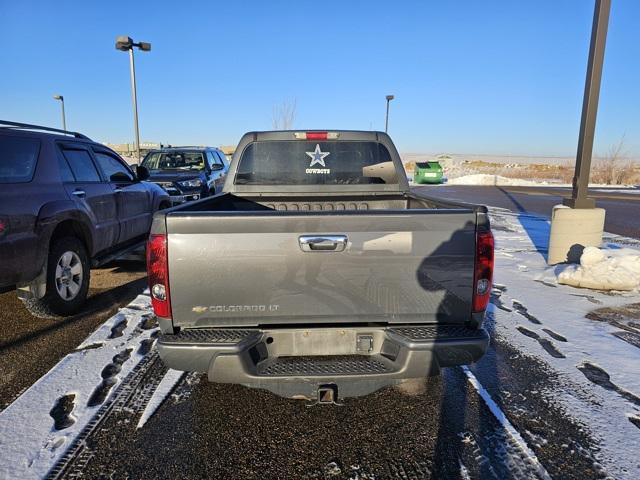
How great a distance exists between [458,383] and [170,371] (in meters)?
2.32

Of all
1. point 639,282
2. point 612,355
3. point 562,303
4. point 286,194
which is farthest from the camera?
point 639,282

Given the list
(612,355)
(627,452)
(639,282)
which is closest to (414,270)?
(627,452)

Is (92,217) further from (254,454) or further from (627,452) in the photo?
(627,452)

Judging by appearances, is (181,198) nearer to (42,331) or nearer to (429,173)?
(42,331)

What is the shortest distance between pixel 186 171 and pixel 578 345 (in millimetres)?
10309

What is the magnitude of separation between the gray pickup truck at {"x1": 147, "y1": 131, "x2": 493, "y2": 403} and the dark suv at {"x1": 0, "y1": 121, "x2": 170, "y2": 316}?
7.66ft

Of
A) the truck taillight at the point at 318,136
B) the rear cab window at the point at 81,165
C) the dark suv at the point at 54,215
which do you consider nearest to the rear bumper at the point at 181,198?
the dark suv at the point at 54,215

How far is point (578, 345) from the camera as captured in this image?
384 cm

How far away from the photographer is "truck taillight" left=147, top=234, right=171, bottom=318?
2346 millimetres

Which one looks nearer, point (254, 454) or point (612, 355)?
point (254, 454)

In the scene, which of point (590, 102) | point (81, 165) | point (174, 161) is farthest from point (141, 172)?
point (590, 102)

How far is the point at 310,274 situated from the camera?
238cm

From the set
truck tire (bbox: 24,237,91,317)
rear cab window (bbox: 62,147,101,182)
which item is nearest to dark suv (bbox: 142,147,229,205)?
rear cab window (bbox: 62,147,101,182)

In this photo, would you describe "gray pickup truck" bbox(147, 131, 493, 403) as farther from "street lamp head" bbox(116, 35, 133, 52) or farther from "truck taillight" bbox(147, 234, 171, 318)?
"street lamp head" bbox(116, 35, 133, 52)
